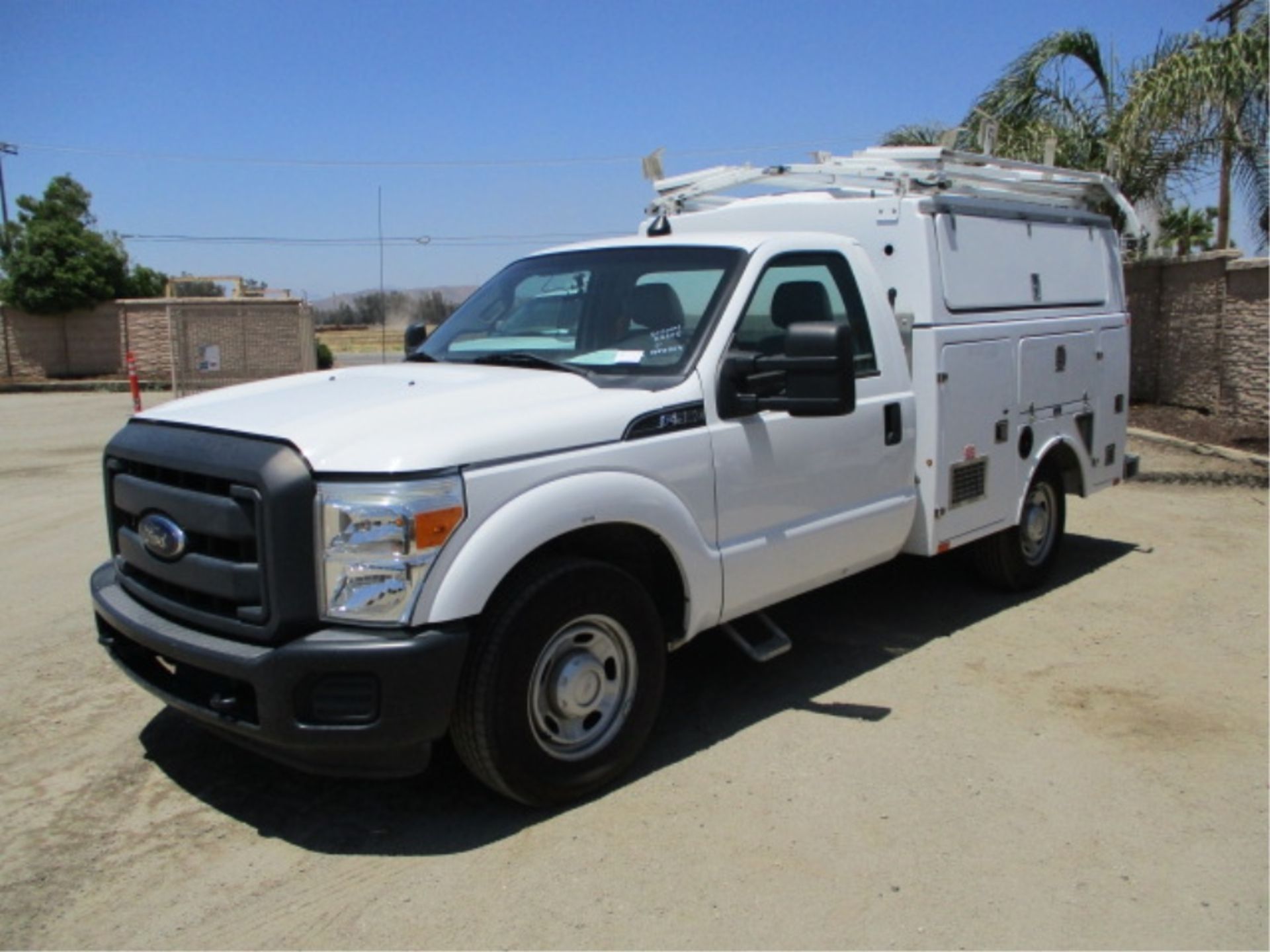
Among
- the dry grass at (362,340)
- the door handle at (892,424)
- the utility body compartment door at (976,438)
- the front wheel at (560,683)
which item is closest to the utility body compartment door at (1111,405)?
the utility body compartment door at (976,438)

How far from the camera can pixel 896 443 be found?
17.0 feet

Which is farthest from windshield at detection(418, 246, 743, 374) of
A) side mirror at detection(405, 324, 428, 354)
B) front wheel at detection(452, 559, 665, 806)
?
front wheel at detection(452, 559, 665, 806)

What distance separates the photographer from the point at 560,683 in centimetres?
385

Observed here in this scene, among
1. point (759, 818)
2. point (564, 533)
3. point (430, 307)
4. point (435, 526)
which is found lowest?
point (759, 818)

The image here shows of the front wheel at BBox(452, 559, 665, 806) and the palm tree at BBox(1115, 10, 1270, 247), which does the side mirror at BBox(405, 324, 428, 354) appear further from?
the palm tree at BBox(1115, 10, 1270, 247)

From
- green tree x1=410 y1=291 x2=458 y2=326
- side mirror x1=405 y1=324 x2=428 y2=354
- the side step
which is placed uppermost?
green tree x1=410 y1=291 x2=458 y2=326

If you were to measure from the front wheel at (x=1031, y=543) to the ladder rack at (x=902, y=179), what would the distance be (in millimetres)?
1727

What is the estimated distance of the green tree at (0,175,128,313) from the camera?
93.2 feet

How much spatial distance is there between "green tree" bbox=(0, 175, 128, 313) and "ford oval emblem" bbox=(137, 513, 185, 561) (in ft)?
93.0

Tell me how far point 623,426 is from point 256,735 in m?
1.59

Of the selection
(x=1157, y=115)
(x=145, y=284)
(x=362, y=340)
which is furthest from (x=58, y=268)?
(x=1157, y=115)

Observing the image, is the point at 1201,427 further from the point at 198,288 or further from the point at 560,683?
the point at 198,288

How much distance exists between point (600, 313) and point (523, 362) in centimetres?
45

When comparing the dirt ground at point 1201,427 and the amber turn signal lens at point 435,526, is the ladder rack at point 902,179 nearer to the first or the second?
the amber turn signal lens at point 435,526
